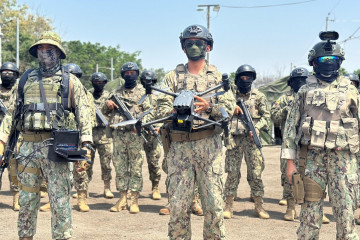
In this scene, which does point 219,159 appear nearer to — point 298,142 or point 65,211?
point 298,142

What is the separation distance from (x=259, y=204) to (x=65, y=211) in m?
3.75

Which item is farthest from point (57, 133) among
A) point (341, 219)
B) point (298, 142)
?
point (341, 219)

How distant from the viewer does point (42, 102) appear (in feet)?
16.9

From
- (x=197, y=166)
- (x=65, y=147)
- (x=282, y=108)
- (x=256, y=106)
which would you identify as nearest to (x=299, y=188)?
(x=197, y=166)

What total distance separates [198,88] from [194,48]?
1.49 feet

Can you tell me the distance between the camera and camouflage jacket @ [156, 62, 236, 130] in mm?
5234

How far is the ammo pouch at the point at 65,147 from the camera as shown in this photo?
5031mm

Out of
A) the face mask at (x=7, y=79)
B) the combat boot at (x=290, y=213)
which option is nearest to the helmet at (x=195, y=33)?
the combat boot at (x=290, y=213)

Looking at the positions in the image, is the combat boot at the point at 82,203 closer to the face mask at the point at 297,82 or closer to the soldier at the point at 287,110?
the soldier at the point at 287,110

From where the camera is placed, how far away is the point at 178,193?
5.08 metres

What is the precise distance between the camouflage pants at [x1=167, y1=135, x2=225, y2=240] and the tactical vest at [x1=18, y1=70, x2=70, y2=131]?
4.38 ft

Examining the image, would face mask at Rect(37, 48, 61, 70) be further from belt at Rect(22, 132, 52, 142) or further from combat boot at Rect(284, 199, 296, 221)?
combat boot at Rect(284, 199, 296, 221)

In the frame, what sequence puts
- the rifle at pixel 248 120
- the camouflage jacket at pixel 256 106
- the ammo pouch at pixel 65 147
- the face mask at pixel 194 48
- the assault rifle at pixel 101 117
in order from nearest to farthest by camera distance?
the ammo pouch at pixel 65 147, the face mask at pixel 194 48, the rifle at pixel 248 120, the camouflage jacket at pixel 256 106, the assault rifle at pixel 101 117

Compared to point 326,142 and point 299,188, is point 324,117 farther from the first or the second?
point 299,188
